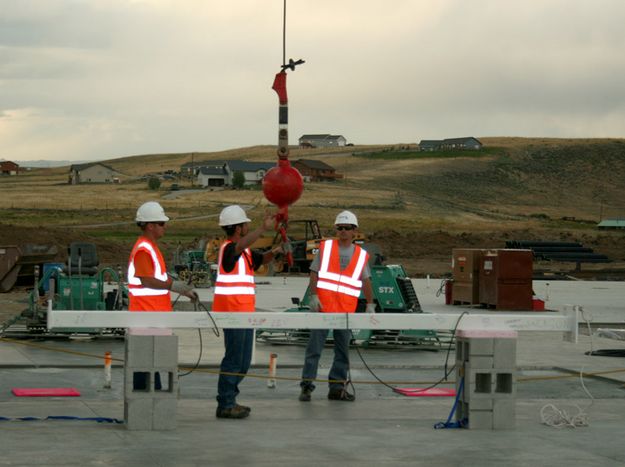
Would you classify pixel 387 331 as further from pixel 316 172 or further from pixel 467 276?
pixel 316 172

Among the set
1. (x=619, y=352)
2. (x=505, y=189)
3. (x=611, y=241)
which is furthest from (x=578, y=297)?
(x=505, y=189)

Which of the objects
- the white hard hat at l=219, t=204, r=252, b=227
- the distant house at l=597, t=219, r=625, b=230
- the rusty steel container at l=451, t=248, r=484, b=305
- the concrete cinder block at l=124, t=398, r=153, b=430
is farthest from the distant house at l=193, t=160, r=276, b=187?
the concrete cinder block at l=124, t=398, r=153, b=430

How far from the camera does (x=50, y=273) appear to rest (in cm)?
2172

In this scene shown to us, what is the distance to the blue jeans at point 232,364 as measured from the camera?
37.4 feet

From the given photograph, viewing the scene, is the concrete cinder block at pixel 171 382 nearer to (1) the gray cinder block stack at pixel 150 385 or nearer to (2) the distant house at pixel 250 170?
(1) the gray cinder block stack at pixel 150 385

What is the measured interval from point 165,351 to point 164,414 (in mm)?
526

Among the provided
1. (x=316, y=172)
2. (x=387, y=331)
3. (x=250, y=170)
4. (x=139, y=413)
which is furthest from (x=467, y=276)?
(x=250, y=170)

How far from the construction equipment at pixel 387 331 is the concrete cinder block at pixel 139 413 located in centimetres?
820

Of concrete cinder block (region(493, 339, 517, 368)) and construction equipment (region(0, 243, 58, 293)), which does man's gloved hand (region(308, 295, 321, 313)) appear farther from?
construction equipment (region(0, 243, 58, 293))

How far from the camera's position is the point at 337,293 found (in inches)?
514

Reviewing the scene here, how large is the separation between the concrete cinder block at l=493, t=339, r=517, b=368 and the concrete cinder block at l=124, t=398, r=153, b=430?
301cm

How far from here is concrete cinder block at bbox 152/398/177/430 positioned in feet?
34.8

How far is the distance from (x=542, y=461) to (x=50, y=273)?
13.8 metres

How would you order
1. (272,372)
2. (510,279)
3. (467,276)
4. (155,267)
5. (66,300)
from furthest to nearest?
(467,276)
(510,279)
(66,300)
(272,372)
(155,267)
